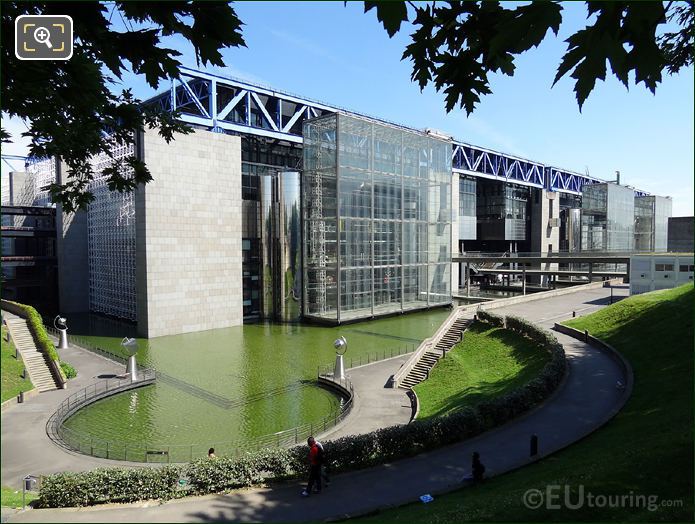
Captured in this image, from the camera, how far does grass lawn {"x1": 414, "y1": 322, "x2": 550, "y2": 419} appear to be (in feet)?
76.5

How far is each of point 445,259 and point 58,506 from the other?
50691 mm

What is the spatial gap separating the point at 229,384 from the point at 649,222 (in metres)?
102

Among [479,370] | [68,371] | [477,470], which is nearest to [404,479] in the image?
[477,470]

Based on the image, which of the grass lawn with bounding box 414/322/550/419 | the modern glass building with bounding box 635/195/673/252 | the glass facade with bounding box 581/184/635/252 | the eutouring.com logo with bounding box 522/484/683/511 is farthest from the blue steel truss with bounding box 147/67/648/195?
the eutouring.com logo with bounding box 522/484/683/511

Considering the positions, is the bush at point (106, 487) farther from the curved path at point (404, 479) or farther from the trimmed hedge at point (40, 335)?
the trimmed hedge at point (40, 335)

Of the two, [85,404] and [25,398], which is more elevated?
[25,398]

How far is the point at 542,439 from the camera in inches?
624

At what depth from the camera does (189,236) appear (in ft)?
145

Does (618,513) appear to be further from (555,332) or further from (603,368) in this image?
(555,332)

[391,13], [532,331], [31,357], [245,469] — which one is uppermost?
[391,13]

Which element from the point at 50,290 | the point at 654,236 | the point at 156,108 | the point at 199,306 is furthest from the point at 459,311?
the point at 654,236

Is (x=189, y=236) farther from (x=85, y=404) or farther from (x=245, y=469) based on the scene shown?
(x=245, y=469)

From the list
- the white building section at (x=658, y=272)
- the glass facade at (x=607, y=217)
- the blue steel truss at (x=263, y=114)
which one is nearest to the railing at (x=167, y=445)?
the blue steel truss at (x=263, y=114)

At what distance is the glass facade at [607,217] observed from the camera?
86.2m
